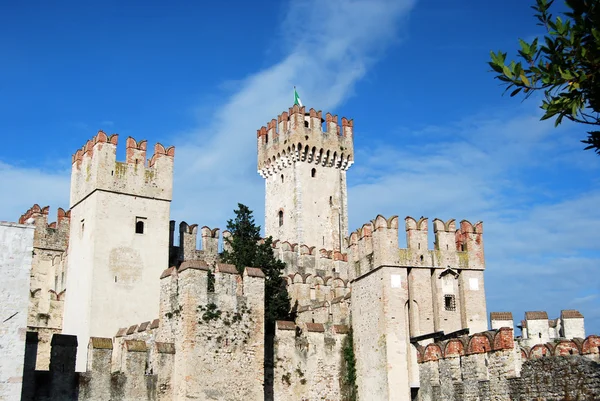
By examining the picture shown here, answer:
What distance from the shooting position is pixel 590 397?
1791cm

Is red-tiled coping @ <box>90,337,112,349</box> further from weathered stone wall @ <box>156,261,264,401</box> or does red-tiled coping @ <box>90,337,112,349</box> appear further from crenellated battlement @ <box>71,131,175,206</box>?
crenellated battlement @ <box>71,131,175,206</box>

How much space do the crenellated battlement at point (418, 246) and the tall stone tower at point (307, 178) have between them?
19.5 m

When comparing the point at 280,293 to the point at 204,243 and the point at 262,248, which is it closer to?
the point at 262,248

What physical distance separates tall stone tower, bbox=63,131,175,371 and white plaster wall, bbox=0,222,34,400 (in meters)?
10.4

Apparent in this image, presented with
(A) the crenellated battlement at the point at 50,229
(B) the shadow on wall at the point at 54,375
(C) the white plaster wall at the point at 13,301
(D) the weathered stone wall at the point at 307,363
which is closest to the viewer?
(C) the white plaster wall at the point at 13,301

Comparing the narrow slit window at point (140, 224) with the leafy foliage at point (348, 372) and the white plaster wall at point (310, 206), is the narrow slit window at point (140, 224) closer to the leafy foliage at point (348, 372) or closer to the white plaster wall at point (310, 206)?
the leafy foliage at point (348, 372)

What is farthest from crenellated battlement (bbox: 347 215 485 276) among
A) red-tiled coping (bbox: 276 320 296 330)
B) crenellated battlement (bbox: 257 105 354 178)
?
crenellated battlement (bbox: 257 105 354 178)

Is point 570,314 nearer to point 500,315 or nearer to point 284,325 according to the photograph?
point 500,315

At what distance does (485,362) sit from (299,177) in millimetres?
30708

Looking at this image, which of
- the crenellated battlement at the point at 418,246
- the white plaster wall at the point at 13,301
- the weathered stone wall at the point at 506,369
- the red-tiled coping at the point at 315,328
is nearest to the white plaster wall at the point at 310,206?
the crenellated battlement at the point at 418,246

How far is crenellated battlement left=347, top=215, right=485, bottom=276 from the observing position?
29.5m

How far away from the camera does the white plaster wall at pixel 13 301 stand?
20734mm

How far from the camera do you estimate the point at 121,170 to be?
112 ft

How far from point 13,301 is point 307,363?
12.0m
